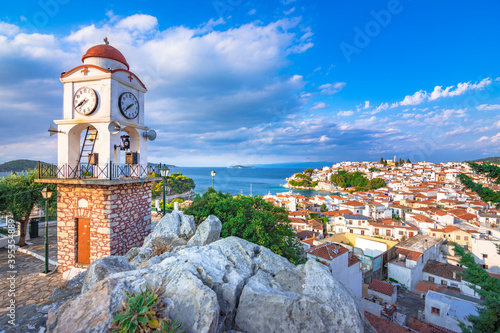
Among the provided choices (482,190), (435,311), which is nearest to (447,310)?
(435,311)

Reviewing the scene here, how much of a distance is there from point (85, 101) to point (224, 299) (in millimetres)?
8538

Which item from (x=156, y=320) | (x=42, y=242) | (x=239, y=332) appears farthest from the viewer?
(x=42, y=242)

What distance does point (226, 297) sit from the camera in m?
4.05

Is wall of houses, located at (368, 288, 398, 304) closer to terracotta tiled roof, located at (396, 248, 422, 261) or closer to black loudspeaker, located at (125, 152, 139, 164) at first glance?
terracotta tiled roof, located at (396, 248, 422, 261)

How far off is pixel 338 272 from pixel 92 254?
1328cm

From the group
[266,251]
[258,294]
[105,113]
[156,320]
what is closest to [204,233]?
[266,251]

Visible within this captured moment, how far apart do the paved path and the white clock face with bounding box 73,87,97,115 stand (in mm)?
5840

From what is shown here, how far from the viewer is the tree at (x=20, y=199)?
1192 centimetres

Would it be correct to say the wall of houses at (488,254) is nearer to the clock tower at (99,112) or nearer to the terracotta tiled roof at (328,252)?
the terracotta tiled roof at (328,252)

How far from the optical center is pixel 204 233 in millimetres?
7086

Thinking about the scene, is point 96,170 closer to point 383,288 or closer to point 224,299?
point 224,299

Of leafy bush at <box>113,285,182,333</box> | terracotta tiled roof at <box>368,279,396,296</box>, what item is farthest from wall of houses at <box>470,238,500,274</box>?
leafy bush at <box>113,285,182,333</box>

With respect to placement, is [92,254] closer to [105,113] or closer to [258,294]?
[105,113]

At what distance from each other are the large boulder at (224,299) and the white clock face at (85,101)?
6742 mm
